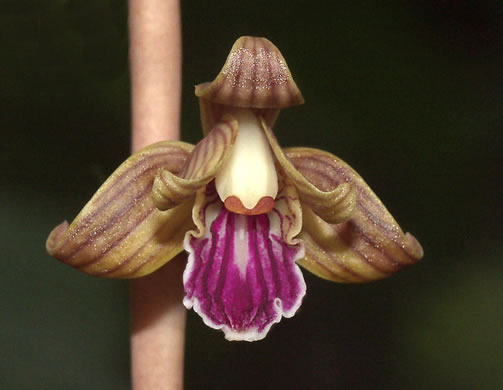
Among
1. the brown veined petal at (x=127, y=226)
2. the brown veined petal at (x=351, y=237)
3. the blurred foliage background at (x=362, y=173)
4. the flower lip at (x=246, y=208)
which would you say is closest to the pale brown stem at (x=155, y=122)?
the brown veined petal at (x=127, y=226)

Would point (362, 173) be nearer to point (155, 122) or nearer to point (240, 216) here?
point (240, 216)

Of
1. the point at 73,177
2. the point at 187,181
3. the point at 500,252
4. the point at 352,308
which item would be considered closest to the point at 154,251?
the point at 187,181

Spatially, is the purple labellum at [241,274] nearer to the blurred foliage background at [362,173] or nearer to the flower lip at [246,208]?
the flower lip at [246,208]

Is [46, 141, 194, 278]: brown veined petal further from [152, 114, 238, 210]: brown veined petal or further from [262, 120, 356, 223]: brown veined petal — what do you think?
[262, 120, 356, 223]: brown veined petal

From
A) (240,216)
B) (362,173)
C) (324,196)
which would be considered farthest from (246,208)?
(362,173)

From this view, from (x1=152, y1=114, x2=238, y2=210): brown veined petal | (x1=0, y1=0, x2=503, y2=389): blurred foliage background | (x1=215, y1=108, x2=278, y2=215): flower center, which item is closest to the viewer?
(x1=152, y1=114, x2=238, y2=210): brown veined petal

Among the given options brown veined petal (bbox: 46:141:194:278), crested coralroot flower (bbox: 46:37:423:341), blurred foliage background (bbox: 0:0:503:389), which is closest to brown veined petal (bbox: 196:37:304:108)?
crested coralroot flower (bbox: 46:37:423:341)

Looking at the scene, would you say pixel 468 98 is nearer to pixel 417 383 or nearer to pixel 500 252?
pixel 500 252
